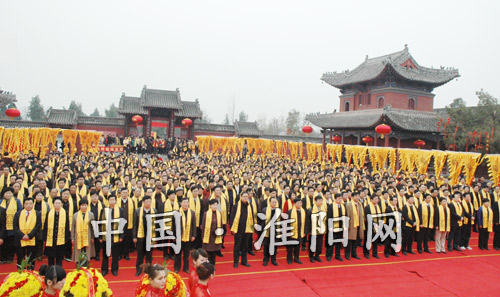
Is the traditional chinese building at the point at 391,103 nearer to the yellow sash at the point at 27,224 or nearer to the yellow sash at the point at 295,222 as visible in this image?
the yellow sash at the point at 295,222

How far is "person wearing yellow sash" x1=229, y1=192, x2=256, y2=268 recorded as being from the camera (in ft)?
22.7

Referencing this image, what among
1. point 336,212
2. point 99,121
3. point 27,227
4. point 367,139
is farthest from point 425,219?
point 99,121

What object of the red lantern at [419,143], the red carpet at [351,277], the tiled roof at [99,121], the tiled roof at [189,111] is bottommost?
the red carpet at [351,277]

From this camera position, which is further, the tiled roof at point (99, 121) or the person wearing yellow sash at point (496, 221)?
the tiled roof at point (99, 121)

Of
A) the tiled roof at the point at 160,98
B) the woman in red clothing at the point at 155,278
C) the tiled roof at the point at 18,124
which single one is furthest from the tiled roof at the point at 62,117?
the woman in red clothing at the point at 155,278

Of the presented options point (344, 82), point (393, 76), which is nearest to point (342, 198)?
point (393, 76)


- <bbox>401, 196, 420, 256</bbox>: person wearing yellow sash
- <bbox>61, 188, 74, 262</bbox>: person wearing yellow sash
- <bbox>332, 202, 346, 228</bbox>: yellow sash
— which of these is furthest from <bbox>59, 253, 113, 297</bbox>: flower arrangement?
<bbox>401, 196, 420, 256</bbox>: person wearing yellow sash

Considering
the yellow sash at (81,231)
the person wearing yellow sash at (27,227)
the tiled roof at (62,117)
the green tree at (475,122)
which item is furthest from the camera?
the tiled roof at (62,117)

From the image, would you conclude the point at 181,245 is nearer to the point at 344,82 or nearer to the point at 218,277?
the point at 218,277

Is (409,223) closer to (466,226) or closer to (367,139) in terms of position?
(466,226)

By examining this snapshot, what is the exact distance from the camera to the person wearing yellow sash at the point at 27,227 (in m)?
5.93

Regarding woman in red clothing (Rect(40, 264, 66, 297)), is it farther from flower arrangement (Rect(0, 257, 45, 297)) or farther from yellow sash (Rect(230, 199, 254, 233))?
yellow sash (Rect(230, 199, 254, 233))

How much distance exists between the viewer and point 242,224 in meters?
6.98

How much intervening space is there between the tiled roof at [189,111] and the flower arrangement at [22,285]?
95.9ft
